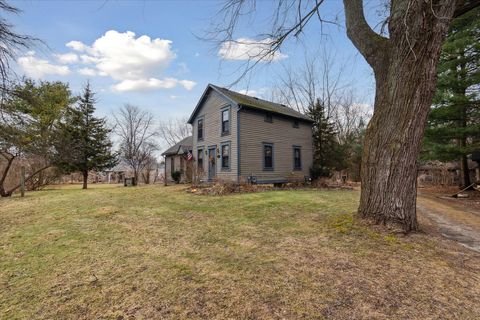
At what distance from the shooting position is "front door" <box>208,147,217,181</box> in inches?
611

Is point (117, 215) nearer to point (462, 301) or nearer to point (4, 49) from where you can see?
point (4, 49)

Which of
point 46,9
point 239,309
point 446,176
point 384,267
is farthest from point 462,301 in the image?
point 446,176

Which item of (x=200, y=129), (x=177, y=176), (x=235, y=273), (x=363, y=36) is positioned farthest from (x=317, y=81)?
(x=235, y=273)

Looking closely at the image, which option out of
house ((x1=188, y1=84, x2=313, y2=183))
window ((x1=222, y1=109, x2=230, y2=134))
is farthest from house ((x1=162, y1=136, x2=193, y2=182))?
window ((x1=222, y1=109, x2=230, y2=134))

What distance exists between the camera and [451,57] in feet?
35.3

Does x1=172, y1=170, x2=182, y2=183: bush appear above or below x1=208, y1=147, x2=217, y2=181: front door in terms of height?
below

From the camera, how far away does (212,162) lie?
15.7 metres

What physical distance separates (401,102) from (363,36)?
1.53 metres

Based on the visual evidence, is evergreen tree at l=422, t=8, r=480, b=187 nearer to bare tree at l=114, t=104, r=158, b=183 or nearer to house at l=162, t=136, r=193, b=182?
house at l=162, t=136, r=193, b=182

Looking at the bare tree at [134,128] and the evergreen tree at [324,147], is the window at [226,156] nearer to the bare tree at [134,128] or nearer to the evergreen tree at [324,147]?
the evergreen tree at [324,147]

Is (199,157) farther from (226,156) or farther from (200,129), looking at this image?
Result: (226,156)

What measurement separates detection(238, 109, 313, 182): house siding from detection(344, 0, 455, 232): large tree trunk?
9528 mm

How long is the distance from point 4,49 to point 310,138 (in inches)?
643

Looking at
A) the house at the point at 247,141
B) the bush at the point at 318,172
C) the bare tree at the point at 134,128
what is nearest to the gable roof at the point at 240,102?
the house at the point at 247,141
